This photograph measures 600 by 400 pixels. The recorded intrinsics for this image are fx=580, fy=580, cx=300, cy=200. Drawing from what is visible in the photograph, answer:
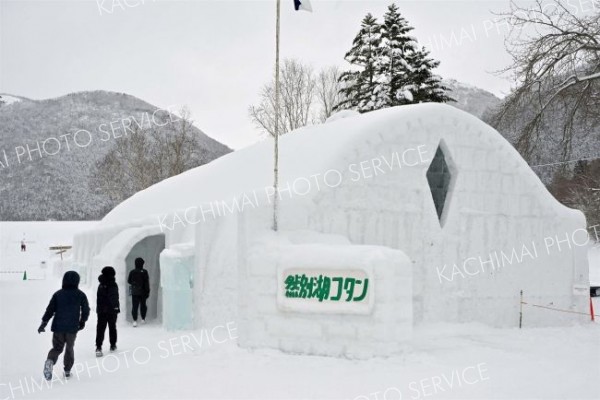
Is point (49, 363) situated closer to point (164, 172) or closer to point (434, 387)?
point (434, 387)

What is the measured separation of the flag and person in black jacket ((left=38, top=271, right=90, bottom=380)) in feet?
18.3

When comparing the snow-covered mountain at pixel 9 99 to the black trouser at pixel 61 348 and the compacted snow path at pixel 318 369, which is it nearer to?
the compacted snow path at pixel 318 369

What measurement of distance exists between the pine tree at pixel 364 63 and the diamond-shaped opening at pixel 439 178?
21.2 metres

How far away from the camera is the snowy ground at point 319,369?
6.87 m

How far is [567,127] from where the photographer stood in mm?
14148

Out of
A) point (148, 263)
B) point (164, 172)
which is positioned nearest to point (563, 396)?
point (148, 263)

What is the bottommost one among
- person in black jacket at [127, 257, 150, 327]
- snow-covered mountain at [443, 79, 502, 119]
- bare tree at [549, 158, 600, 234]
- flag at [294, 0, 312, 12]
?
person in black jacket at [127, 257, 150, 327]

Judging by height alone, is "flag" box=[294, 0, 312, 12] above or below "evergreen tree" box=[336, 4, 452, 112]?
below

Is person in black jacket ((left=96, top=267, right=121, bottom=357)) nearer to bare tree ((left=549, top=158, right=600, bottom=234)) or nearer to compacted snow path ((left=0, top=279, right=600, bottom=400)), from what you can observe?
compacted snow path ((left=0, top=279, right=600, bottom=400))

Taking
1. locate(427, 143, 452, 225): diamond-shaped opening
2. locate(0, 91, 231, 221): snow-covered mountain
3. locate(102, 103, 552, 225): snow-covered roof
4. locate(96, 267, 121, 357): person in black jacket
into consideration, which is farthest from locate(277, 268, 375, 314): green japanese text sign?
locate(0, 91, 231, 221): snow-covered mountain

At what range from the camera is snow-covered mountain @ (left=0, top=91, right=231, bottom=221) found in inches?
2970

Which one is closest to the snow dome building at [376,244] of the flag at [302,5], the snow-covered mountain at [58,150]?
the flag at [302,5]

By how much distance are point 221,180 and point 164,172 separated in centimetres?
2457

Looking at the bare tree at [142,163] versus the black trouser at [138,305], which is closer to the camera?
the black trouser at [138,305]
